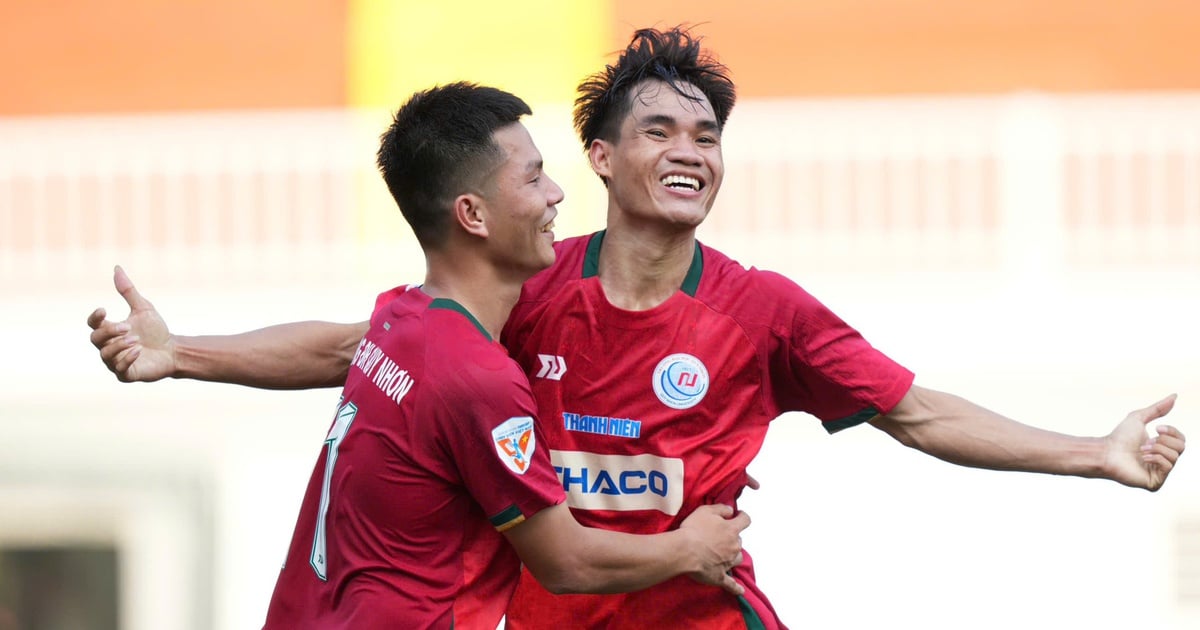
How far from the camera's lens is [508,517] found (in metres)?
3.82

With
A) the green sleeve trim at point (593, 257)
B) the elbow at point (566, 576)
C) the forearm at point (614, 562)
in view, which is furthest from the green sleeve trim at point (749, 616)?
the green sleeve trim at point (593, 257)

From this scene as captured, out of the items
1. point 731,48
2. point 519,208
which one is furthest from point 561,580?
point 731,48

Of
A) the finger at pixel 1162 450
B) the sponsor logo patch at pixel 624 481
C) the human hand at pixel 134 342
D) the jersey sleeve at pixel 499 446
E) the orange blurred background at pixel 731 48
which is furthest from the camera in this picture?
the orange blurred background at pixel 731 48

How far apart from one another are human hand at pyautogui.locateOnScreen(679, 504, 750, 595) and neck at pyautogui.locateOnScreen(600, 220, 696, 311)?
594 millimetres

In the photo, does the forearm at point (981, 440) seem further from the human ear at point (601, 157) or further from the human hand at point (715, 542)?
the human ear at point (601, 157)

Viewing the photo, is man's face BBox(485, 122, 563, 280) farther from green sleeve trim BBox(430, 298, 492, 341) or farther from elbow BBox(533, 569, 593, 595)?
elbow BBox(533, 569, 593, 595)

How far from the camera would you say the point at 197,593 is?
409 inches

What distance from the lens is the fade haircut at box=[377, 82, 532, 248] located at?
4.08 m

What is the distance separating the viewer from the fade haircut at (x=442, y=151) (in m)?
4.08

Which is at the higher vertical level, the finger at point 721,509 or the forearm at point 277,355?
the forearm at point 277,355

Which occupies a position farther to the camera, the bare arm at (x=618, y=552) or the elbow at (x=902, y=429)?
the elbow at (x=902, y=429)

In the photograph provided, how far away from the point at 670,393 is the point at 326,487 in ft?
3.27

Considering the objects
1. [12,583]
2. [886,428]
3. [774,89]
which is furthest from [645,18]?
[886,428]

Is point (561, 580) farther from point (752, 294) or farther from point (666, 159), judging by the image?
point (666, 159)
